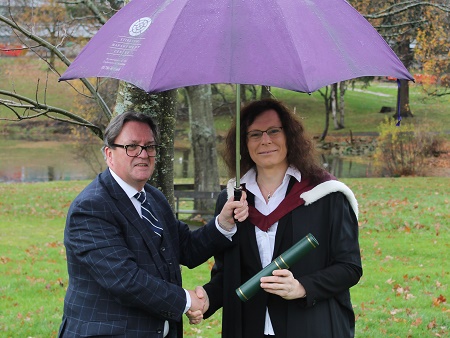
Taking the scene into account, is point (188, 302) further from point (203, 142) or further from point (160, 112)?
point (203, 142)

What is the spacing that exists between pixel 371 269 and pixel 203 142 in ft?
17.7

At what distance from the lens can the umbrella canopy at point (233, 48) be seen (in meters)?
2.71

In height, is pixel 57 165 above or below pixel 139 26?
below

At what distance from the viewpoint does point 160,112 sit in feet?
14.7

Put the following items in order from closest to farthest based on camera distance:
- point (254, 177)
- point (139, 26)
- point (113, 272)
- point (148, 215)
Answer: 1. point (113, 272)
2. point (139, 26)
3. point (148, 215)
4. point (254, 177)

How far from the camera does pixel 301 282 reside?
3104mm

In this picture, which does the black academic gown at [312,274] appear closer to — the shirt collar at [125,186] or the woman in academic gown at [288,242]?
the woman in academic gown at [288,242]

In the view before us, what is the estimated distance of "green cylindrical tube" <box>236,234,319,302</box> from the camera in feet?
9.92

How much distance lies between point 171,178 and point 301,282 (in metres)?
1.80

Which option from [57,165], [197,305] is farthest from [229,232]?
[57,165]

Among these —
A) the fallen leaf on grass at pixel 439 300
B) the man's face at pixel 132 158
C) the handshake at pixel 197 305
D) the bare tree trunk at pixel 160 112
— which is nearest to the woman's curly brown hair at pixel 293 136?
the man's face at pixel 132 158

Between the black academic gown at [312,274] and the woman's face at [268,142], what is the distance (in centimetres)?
30

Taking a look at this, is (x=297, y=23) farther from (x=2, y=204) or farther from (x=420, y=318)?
Answer: (x=2, y=204)

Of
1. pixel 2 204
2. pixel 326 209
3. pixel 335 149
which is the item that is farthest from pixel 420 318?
pixel 335 149
